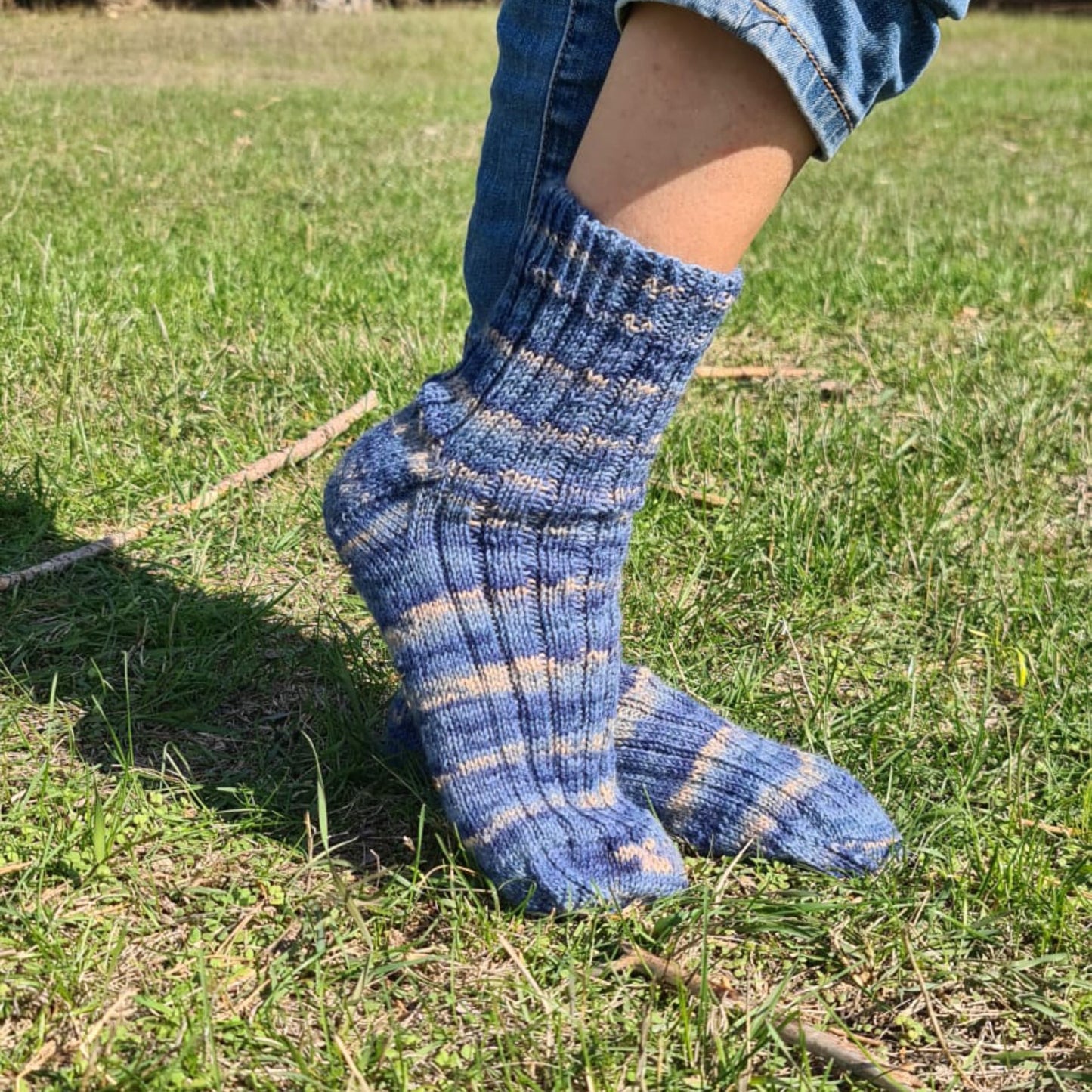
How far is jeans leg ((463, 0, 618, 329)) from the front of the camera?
1.10 meters

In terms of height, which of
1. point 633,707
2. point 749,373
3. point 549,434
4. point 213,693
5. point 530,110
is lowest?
point 213,693

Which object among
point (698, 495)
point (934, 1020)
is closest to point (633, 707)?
point (934, 1020)

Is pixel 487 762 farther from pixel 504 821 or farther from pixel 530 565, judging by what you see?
pixel 530 565

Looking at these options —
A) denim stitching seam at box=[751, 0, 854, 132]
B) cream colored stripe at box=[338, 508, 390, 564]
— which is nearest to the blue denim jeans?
denim stitching seam at box=[751, 0, 854, 132]

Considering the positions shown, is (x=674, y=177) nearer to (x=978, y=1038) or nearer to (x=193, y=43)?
(x=978, y=1038)

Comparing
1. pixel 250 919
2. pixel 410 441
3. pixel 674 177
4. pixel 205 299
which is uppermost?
pixel 674 177

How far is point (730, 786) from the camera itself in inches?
50.3

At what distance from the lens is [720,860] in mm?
1271

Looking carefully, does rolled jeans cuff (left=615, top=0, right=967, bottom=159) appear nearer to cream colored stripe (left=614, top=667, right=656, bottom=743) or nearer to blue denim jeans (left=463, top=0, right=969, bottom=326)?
blue denim jeans (left=463, top=0, right=969, bottom=326)

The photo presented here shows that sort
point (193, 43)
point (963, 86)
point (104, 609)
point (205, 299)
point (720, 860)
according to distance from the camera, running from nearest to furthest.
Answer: point (720, 860) → point (104, 609) → point (205, 299) → point (193, 43) → point (963, 86)

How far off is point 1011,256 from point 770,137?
9.49 feet

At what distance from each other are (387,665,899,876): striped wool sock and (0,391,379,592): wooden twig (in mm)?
574

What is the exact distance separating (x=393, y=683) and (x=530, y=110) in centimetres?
67

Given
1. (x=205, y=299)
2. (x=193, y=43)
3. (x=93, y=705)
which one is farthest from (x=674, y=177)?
(x=193, y=43)
